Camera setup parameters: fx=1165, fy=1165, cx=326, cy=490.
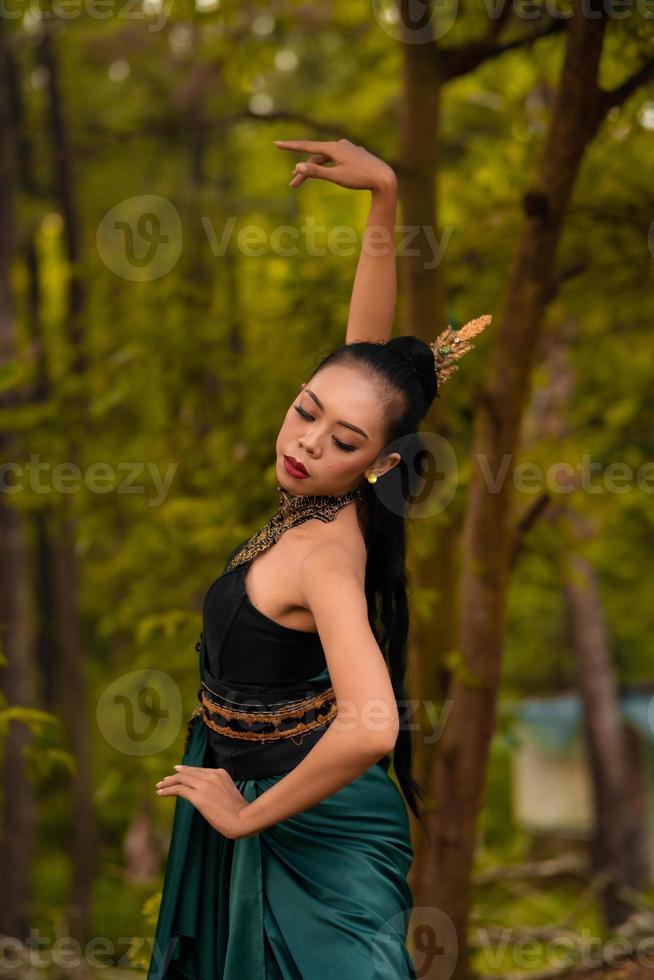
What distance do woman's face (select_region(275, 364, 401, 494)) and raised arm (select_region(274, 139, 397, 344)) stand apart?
0.40 metres

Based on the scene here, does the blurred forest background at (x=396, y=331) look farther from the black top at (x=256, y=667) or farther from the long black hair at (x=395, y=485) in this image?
the long black hair at (x=395, y=485)

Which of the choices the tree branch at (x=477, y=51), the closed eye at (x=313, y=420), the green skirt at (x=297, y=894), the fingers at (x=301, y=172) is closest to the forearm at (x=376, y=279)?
the fingers at (x=301, y=172)

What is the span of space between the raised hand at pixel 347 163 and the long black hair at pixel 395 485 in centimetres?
41

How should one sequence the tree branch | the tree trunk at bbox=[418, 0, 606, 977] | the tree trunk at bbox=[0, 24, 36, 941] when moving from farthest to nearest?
the tree trunk at bbox=[0, 24, 36, 941]
the tree branch
the tree trunk at bbox=[418, 0, 606, 977]

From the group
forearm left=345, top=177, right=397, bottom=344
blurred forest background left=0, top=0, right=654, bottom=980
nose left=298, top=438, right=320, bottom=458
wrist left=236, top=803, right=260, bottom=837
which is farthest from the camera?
blurred forest background left=0, top=0, right=654, bottom=980

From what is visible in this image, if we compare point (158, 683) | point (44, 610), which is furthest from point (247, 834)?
point (44, 610)

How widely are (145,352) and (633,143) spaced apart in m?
2.74

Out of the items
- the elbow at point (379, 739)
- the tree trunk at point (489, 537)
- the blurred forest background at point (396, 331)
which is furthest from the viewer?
the blurred forest background at point (396, 331)

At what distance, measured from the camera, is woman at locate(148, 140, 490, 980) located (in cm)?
229

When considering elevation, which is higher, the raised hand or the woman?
the raised hand

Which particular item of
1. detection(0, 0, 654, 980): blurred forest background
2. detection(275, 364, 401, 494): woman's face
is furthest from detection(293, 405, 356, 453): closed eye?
detection(0, 0, 654, 980): blurred forest background

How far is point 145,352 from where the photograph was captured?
20.8 ft

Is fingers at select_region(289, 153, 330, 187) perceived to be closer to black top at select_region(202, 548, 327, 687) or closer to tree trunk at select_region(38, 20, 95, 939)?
black top at select_region(202, 548, 327, 687)

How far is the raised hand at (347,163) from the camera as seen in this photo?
2.65m
